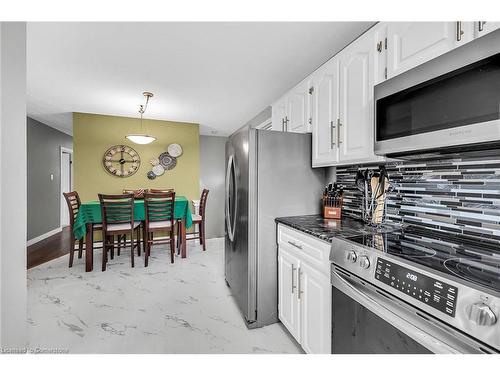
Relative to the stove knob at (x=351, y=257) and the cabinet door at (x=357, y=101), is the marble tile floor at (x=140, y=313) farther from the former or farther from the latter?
the cabinet door at (x=357, y=101)

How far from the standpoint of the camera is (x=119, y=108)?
11.5 ft

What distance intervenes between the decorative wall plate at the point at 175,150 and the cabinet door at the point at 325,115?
3.00 metres

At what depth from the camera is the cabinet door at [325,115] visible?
68.7 inches

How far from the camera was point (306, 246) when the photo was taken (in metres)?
1.49

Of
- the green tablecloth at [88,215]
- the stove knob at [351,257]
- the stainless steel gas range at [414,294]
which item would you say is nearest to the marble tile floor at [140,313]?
the green tablecloth at [88,215]

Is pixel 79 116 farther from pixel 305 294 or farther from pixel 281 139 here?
pixel 305 294

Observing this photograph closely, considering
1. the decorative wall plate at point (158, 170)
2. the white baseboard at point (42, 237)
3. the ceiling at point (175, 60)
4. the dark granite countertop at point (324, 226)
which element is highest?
the ceiling at point (175, 60)

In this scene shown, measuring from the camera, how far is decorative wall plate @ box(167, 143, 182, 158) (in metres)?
4.32

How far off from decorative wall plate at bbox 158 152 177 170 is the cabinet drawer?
3.10 m

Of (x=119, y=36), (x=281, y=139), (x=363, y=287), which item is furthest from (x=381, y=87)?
(x=119, y=36)

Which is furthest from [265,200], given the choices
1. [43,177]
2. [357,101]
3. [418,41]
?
[43,177]

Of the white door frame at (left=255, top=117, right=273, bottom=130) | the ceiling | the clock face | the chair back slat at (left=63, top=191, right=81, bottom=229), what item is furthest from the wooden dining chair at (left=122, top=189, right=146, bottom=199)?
the white door frame at (left=255, top=117, right=273, bottom=130)

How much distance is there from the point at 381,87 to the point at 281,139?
0.81 m
